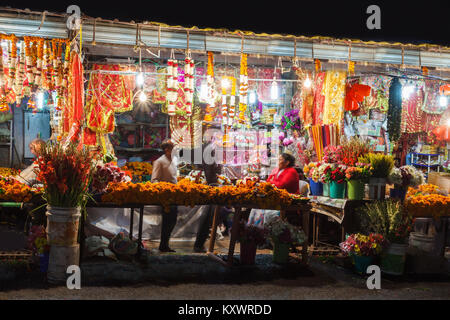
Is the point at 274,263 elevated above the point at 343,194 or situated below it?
below

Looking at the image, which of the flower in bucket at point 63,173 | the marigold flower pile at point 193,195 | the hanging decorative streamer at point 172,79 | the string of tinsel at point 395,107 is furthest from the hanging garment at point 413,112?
the flower in bucket at point 63,173

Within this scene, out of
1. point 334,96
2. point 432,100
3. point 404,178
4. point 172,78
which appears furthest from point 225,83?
point 432,100

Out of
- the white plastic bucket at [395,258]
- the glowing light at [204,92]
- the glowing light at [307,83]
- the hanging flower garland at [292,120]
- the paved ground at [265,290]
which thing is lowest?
the paved ground at [265,290]

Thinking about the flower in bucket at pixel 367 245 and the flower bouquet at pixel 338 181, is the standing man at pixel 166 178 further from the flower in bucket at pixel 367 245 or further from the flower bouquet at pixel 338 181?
the flower in bucket at pixel 367 245

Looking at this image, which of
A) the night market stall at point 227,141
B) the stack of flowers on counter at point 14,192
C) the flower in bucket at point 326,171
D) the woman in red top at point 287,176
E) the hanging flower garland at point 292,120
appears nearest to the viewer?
the stack of flowers on counter at point 14,192

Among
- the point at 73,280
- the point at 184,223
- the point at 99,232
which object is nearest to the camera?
the point at 73,280

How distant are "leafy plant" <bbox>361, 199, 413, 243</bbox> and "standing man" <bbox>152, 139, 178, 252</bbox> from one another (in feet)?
10.2

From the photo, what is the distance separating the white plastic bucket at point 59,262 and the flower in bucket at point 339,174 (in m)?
3.87

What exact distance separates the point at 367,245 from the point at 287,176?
1.74 m

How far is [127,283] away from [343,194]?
348cm

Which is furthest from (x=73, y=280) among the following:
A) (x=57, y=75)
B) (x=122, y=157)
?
(x=122, y=157)

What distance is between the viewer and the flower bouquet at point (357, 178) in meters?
6.14
